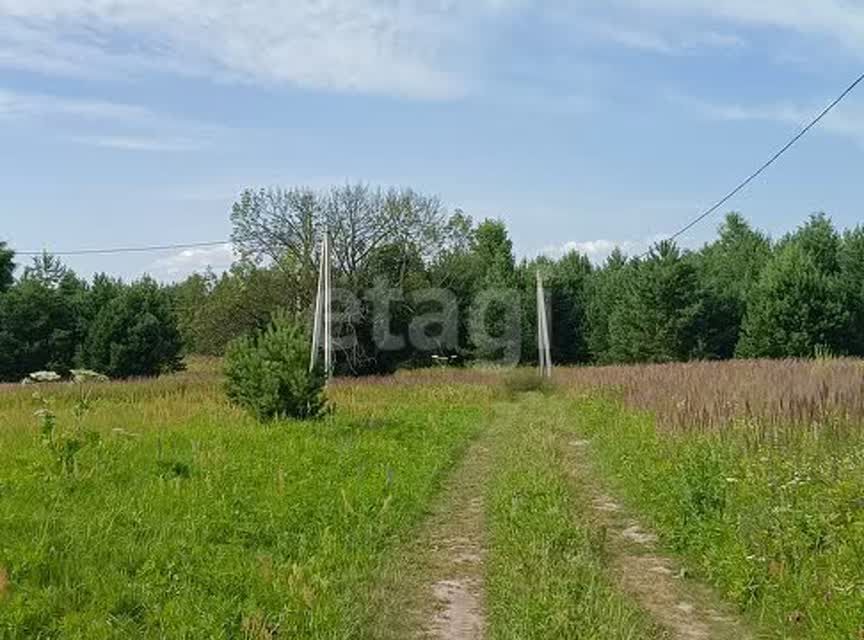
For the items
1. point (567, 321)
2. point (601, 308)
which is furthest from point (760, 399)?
point (567, 321)

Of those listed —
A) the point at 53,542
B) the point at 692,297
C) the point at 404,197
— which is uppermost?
the point at 404,197

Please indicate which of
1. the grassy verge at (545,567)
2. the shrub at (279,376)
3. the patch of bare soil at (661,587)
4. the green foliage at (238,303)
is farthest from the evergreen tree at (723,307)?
the patch of bare soil at (661,587)

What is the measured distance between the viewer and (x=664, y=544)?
23.1 feet

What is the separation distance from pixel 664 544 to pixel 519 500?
1745 millimetres

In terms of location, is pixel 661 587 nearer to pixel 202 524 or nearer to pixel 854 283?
pixel 202 524

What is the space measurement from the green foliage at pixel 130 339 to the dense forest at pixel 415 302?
6 cm

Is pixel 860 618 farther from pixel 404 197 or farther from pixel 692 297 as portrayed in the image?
pixel 404 197

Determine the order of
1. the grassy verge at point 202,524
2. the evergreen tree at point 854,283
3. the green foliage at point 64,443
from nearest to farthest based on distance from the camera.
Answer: the grassy verge at point 202,524 < the green foliage at point 64,443 < the evergreen tree at point 854,283

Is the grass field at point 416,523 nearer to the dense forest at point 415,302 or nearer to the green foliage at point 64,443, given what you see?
the green foliage at point 64,443

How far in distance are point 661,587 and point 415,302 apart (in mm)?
35546

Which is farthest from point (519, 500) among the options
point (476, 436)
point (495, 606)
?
point (476, 436)

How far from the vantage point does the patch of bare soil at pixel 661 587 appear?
511cm

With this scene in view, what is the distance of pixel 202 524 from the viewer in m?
6.82

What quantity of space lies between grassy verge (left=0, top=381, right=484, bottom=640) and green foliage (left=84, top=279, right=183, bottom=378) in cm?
2517
